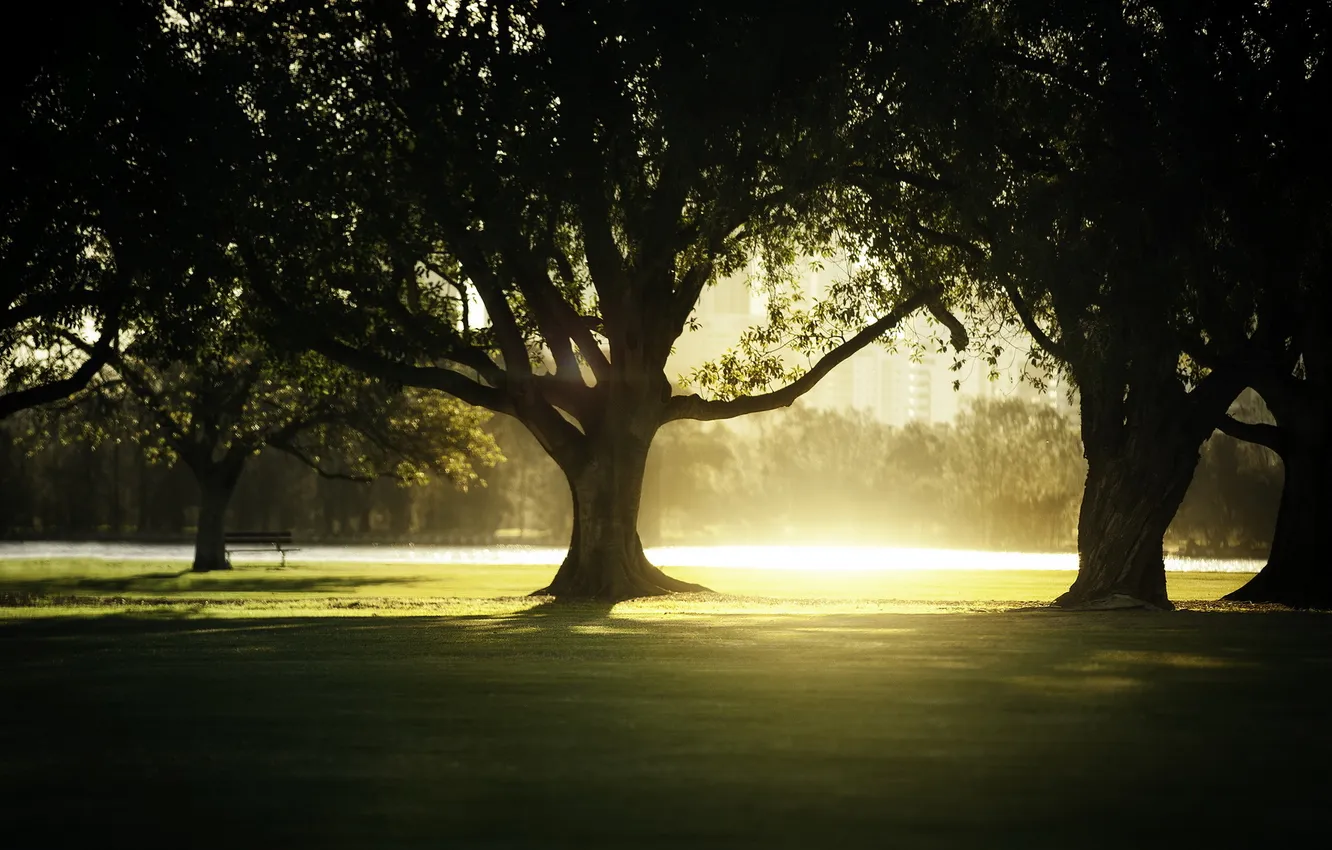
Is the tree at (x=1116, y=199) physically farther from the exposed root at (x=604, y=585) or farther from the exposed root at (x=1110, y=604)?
the exposed root at (x=604, y=585)

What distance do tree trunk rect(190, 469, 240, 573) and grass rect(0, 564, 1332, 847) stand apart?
30502 millimetres

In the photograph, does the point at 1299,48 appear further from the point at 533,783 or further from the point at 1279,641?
the point at 533,783

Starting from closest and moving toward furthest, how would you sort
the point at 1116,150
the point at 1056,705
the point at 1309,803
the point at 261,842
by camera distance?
1. the point at 261,842
2. the point at 1309,803
3. the point at 1056,705
4. the point at 1116,150

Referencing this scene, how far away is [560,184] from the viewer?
22.8 meters

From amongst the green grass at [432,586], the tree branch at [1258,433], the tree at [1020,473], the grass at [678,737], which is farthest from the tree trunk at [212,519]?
the tree at [1020,473]

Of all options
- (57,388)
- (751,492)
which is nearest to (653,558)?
(57,388)

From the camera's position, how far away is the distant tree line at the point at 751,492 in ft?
234

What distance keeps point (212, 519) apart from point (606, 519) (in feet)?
71.9

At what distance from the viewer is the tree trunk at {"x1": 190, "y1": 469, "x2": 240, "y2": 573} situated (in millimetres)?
46812

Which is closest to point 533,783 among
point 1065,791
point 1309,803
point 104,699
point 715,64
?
point 1065,791

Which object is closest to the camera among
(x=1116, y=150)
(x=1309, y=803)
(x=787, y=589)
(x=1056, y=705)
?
(x=1309, y=803)

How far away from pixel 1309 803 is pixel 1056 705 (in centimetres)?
306

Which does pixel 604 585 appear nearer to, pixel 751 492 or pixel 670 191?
pixel 670 191

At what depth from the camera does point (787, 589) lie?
3766 centimetres
